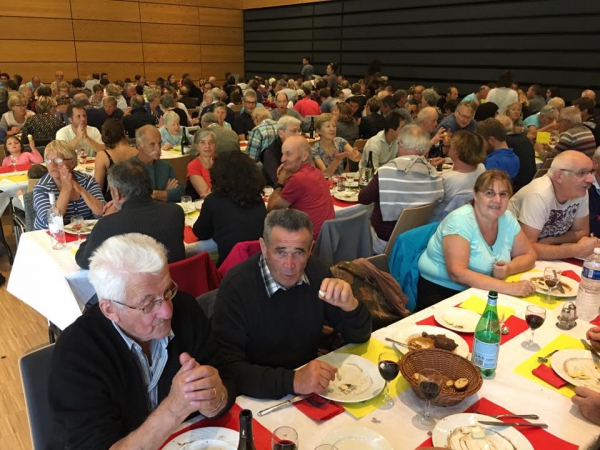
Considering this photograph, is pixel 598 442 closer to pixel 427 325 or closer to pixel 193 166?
pixel 427 325

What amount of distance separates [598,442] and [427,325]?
751 mm

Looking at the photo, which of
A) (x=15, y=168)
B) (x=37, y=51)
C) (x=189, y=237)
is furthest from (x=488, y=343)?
(x=37, y=51)

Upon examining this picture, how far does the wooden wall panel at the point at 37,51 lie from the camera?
12477mm

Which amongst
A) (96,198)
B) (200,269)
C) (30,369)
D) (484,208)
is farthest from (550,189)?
(96,198)

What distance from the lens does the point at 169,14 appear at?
49.6 ft

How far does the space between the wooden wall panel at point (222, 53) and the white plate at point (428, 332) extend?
627 inches

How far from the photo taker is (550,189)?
2930 millimetres

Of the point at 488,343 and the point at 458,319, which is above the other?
the point at 488,343

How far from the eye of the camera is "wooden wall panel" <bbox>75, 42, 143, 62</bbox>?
45.0ft

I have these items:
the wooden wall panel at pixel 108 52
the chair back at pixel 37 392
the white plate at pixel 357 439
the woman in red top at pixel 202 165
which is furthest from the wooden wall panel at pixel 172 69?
the white plate at pixel 357 439

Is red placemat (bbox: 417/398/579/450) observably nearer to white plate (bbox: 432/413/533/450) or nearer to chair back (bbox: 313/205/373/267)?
white plate (bbox: 432/413/533/450)

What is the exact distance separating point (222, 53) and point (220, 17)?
1174 mm

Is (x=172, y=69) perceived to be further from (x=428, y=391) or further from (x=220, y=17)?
(x=428, y=391)

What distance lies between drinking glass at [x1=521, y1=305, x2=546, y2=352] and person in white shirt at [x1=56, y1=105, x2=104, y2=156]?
506 cm
